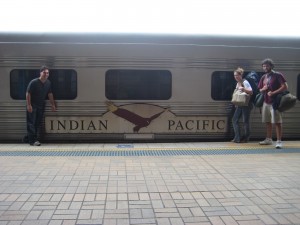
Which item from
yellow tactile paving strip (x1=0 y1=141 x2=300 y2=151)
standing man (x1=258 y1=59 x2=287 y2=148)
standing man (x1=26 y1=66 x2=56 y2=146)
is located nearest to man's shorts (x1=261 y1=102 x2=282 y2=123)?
standing man (x1=258 y1=59 x2=287 y2=148)

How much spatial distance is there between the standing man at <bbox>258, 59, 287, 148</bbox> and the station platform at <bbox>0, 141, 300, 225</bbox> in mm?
566

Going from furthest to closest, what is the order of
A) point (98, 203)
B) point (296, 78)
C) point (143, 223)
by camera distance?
point (296, 78) → point (98, 203) → point (143, 223)

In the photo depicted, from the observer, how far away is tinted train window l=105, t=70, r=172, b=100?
7.63m

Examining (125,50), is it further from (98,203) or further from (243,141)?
(98,203)

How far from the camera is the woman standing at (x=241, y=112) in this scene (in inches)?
290

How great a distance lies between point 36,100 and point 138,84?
7.13 feet

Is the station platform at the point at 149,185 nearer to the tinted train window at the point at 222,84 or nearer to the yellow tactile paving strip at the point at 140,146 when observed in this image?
the yellow tactile paving strip at the point at 140,146

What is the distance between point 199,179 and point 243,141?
319 cm

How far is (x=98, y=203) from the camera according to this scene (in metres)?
3.97

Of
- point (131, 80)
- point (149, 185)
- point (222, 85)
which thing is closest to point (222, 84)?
point (222, 85)

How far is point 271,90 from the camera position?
23.2 feet

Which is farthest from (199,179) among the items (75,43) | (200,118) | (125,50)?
(75,43)

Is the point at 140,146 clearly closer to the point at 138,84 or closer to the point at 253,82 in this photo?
the point at 138,84

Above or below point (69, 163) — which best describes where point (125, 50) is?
above
